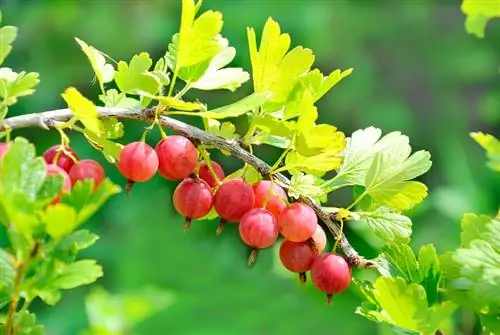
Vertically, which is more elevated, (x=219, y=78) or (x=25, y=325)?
(x=219, y=78)

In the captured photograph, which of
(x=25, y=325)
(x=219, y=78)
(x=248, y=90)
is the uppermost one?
(x=219, y=78)

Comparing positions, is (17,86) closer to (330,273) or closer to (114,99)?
(114,99)

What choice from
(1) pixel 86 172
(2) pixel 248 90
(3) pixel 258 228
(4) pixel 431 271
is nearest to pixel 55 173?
(1) pixel 86 172

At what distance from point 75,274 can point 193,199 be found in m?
0.12

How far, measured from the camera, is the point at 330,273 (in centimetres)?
64

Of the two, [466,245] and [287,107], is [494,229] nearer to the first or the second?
[466,245]

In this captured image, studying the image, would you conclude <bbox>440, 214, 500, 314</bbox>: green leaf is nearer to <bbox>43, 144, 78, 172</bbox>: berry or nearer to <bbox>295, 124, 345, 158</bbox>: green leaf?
<bbox>295, 124, 345, 158</bbox>: green leaf

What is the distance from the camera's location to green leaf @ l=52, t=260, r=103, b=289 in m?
0.53

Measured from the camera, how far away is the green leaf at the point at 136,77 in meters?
0.63

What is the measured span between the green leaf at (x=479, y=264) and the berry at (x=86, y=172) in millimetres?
224

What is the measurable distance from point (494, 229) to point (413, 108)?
2.32 m

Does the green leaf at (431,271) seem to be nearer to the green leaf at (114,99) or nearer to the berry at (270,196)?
the berry at (270,196)

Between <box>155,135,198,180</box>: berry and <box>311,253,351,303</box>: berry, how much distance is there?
0.11 m

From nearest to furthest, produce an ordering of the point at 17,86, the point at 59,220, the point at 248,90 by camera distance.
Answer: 1. the point at 59,220
2. the point at 17,86
3. the point at 248,90
